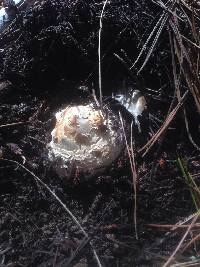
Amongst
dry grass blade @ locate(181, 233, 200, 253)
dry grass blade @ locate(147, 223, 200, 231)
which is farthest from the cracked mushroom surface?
dry grass blade @ locate(181, 233, 200, 253)

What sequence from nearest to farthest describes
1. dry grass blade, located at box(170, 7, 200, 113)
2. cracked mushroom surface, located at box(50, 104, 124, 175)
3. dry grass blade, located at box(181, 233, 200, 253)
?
dry grass blade, located at box(181, 233, 200, 253) → dry grass blade, located at box(170, 7, 200, 113) → cracked mushroom surface, located at box(50, 104, 124, 175)

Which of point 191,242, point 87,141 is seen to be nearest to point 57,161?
point 87,141

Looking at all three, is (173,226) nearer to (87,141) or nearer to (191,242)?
(191,242)

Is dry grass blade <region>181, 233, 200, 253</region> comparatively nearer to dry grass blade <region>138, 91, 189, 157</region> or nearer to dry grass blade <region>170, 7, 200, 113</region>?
dry grass blade <region>138, 91, 189, 157</region>

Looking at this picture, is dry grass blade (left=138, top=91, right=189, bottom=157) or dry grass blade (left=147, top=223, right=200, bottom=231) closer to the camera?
dry grass blade (left=147, top=223, right=200, bottom=231)

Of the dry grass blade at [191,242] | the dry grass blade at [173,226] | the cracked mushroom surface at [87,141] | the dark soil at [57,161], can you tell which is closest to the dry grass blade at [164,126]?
the dark soil at [57,161]

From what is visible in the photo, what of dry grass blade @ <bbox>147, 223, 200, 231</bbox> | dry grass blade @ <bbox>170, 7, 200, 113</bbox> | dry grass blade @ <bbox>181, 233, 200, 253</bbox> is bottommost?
dry grass blade @ <bbox>181, 233, 200, 253</bbox>
